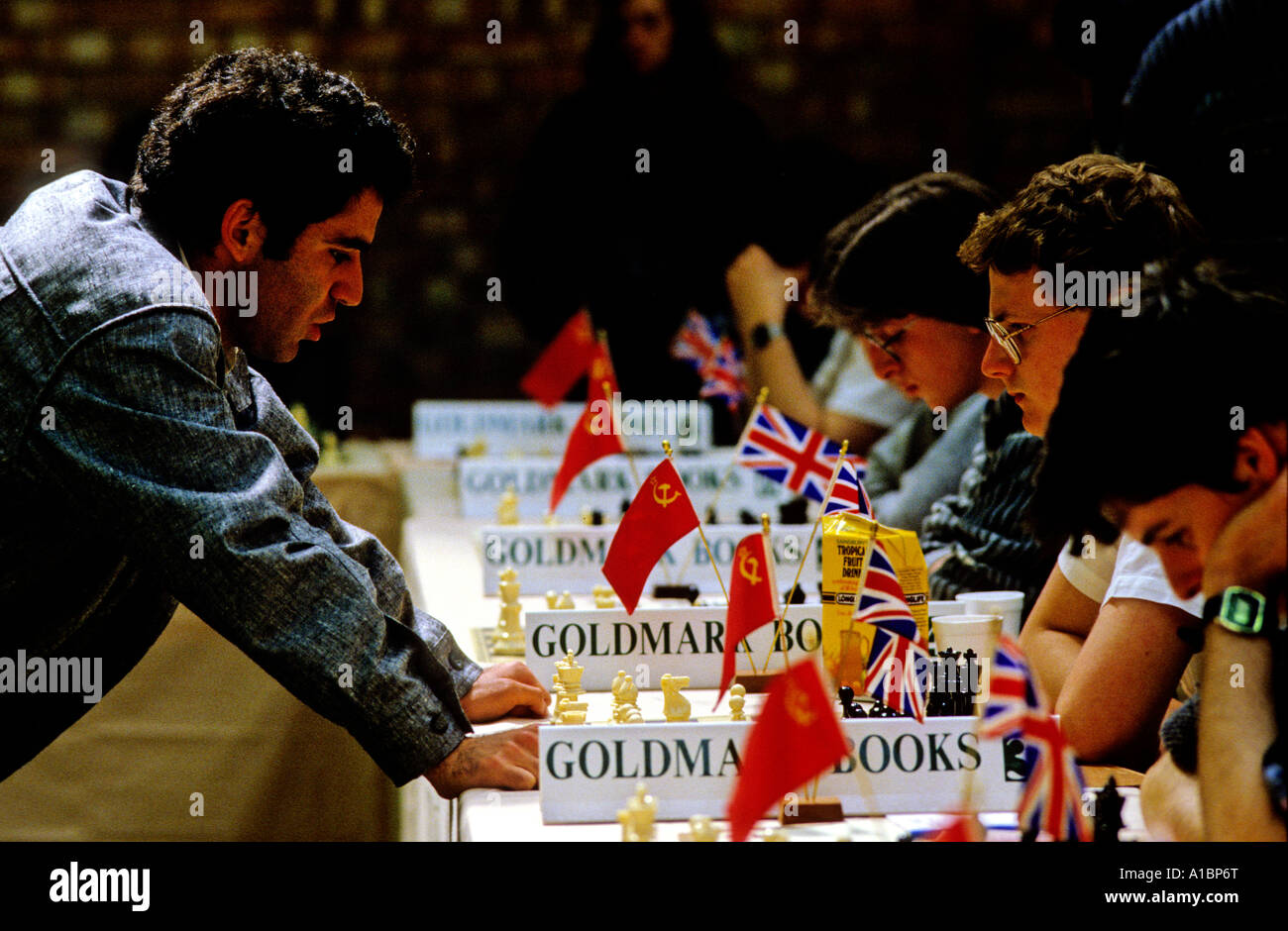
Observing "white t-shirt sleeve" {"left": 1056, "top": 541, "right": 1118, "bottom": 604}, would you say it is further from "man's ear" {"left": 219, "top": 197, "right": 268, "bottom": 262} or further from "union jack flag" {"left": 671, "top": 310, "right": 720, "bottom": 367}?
"union jack flag" {"left": 671, "top": 310, "right": 720, "bottom": 367}

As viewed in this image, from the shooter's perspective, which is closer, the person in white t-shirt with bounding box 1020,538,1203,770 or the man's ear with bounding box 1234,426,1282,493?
the man's ear with bounding box 1234,426,1282,493

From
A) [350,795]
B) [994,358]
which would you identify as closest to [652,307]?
[350,795]

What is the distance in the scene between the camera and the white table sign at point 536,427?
14.2ft

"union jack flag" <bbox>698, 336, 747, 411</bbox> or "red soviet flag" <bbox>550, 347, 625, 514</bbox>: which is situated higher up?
"union jack flag" <bbox>698, 336, 747, 411</bbox>

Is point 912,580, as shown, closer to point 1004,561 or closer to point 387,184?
point 1004,561

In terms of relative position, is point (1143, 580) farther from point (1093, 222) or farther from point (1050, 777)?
point (1050, 777)

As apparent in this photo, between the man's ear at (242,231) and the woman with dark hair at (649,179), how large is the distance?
2780 mm

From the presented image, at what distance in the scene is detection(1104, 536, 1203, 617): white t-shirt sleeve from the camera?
1.68 metres

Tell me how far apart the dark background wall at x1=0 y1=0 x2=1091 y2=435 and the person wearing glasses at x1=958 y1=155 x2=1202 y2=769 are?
477 cm

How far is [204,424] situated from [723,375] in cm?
281

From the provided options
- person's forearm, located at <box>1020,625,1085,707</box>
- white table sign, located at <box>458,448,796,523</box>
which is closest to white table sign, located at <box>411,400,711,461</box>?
white table sign, located at <box>458,448,796,523</box>

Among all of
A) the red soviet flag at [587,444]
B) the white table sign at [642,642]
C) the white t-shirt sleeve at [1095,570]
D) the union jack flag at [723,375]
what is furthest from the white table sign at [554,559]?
the union jack flag at [723,375]

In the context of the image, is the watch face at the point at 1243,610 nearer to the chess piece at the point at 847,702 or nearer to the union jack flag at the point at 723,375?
the chess piece at the point at 847,702

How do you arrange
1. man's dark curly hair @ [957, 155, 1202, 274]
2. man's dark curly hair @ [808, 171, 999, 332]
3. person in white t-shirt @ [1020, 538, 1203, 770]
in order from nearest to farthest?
person in white t-shirt @ [1020, 538, 1203, 770] → man's dark curly hair @ [957, 155, 1202, 274] → man's dark curly hair @ [808, 171, 999, 332]
